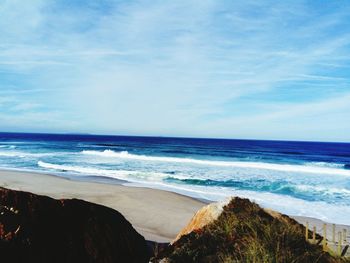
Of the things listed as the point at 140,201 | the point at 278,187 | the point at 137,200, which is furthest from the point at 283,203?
the point at 137,200

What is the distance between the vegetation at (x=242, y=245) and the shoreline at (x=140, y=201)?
12.2 ft

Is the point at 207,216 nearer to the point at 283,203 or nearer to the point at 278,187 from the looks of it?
the point at 283,203

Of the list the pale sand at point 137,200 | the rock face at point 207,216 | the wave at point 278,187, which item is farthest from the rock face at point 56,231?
the wave at point 278,187

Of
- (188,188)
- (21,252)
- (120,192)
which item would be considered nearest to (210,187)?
(188,188)

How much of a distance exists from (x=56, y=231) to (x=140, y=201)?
10587 millimetres

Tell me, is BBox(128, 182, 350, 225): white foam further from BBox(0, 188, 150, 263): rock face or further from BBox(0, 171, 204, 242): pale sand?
BBox(0, 188, 150, 263): rock face

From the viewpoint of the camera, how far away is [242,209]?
6863 millimetres

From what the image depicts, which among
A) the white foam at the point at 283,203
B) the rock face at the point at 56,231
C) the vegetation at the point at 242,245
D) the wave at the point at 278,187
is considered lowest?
the white foam at the point at 283,203

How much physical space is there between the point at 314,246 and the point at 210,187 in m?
14.5

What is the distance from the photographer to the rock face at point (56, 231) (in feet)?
13.3

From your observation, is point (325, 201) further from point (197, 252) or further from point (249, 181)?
point (197, 252)

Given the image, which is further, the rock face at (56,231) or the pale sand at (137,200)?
the pale sand at (137,200)

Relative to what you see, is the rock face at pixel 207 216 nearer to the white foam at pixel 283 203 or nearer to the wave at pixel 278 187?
the white foam at pixel 283 203

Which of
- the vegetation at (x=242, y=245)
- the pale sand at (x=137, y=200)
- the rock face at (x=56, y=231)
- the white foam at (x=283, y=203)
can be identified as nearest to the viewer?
the rock face at (x=56, y=231)
